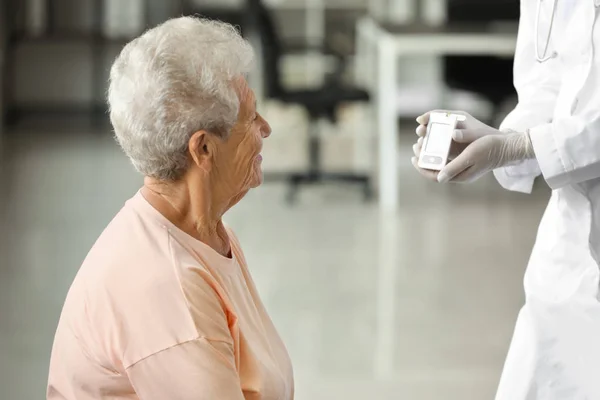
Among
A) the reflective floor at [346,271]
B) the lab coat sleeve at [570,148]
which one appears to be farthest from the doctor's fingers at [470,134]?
the reflective floor at [346,271]

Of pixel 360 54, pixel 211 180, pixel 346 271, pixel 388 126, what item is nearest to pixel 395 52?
pixel 388 126

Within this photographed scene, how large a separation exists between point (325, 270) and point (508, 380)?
2.71m

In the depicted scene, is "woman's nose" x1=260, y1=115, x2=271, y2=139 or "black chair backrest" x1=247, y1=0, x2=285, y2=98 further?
"black chair backrest" x1=247, y1=0, x2=285, y2=98

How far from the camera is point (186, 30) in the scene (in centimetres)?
142

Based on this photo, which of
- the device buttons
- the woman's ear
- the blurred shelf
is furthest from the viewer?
the blurred shelf

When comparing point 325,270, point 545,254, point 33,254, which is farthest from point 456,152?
point 33,254

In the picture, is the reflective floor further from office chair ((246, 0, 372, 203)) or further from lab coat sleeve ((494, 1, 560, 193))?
lab coat sleeve ((494, 1, 560, 193))

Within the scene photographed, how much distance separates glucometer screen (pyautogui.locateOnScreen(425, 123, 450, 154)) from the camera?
155cm

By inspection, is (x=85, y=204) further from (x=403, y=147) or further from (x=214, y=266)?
(x=214, y=266)

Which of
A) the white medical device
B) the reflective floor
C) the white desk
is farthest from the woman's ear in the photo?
the white desk

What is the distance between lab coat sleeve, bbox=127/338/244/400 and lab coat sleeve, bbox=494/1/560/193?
0.64 meters

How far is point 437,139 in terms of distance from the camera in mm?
1566

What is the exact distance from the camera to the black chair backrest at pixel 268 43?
19.3 feet

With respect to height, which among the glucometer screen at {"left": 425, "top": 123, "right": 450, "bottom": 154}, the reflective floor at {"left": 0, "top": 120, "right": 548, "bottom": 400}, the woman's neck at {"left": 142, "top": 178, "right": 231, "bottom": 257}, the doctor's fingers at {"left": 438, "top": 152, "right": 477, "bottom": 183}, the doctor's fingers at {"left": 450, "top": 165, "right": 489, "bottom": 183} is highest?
the glucometer screen at {"left": 425, "top": 123, "right": 450, "bottom": 154}
